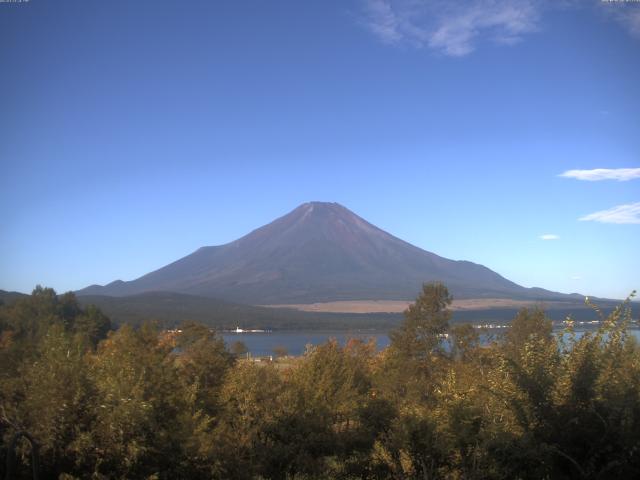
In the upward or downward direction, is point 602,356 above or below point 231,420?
above

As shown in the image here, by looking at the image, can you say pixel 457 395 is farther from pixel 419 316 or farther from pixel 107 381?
pixel 419 316

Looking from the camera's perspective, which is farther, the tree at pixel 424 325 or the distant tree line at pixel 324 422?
the tree at pixel 424 325

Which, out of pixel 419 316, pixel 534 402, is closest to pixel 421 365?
pixel 419 316

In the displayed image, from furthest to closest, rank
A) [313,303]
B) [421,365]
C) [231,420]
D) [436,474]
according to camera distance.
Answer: [313,303]
[421,365]
[231,420]
[436,474]

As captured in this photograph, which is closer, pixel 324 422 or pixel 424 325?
pixel 324 422

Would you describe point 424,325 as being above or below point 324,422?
above

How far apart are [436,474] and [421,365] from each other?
48.3 feet

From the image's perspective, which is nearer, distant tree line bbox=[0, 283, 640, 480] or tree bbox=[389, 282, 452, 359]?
distant tree line bbox=[0, 283, 640, 480]

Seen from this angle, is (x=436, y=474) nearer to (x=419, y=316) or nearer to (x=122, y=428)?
(x=122, y=428)

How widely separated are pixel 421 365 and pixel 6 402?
1833cm

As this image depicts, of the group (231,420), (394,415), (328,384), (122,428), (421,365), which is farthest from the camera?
(421,365)

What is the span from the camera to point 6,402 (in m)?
9.52

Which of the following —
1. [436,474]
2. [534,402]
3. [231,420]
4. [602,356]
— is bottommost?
[436,474]

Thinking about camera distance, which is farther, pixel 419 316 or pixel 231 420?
pixel 419 316
